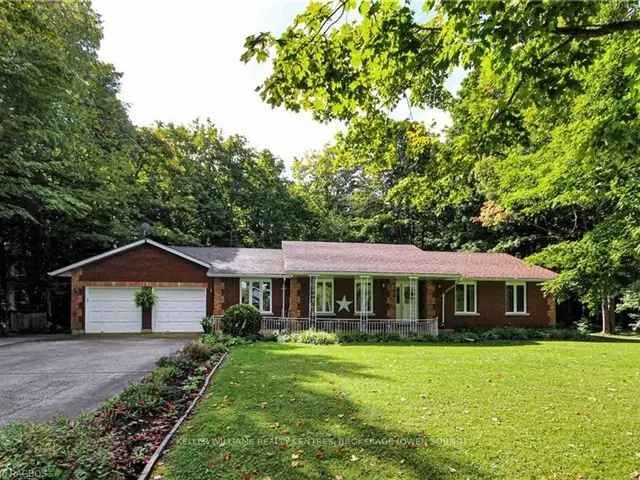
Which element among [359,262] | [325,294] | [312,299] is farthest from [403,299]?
[312,299]

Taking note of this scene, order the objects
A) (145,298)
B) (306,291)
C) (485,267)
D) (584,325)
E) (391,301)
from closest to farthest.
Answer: (145,298), (306,291), (391,301), (485,267), (584,325)

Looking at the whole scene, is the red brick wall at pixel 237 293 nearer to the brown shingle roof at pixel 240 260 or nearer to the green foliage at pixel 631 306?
the brown shingle roof at pixel 240 260

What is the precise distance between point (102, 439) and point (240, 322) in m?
12.0

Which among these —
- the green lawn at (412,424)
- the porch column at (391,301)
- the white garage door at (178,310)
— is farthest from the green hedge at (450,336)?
the green lawn at (412,424)

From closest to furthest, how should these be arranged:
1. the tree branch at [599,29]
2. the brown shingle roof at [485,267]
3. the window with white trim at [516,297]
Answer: the tree branch at [599,29] < the brown shingle roof at [485,267] < the window with white trim at [516,297]

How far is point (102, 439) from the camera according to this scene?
480cm

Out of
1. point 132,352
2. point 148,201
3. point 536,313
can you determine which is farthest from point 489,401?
point 148,201

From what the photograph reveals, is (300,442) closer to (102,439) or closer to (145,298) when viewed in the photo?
(102,439)

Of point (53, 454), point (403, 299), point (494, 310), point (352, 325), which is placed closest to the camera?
point (53, 454)

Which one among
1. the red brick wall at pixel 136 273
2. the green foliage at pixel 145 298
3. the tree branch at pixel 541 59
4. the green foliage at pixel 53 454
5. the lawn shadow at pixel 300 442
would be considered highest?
the tree branch at pixel 541 59

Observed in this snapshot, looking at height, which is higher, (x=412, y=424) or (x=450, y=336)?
(x=412, y=424)

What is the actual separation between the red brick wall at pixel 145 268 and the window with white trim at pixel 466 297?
12628 millimetres

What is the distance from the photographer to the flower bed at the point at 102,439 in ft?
13.3

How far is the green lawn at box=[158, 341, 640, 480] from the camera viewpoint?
15.1 feet
